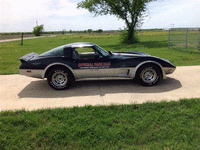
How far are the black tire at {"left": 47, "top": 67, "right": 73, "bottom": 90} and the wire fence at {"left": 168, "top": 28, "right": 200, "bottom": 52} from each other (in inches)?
400

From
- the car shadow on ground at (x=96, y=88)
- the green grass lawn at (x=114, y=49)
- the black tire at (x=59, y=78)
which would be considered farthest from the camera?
the green grass lawn at (x=114, y=49)

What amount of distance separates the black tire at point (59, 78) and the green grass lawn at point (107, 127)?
4.41 ft

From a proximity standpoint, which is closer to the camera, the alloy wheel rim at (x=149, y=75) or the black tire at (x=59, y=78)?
the black tire at (x=59, y=78)

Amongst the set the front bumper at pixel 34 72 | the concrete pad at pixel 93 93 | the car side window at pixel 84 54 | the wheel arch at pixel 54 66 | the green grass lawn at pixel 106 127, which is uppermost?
the car side window at pixel 84 54

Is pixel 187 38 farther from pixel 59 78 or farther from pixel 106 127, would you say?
pixel 106 127

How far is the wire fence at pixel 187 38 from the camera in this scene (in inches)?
476

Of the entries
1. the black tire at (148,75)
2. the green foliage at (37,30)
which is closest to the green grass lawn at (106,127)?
the black tire at (148,75)

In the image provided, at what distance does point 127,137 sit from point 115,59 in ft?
8.70

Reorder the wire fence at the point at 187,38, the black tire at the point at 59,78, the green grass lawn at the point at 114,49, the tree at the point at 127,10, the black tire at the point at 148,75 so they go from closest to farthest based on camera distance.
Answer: the black tire at the point at 59,78, the black tire at the point at 148,75, the green grass lawn at the point at 114,49, the wire fence at the point at 187,38, the tree at the point at 127,10

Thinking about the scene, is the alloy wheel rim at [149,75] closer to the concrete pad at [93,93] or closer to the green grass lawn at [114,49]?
the concrete pad at [93,93]

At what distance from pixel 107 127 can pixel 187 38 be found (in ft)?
37.8

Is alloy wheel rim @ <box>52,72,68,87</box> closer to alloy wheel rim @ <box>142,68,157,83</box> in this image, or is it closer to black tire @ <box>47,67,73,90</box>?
black tire @ <box>47,67,73,90</box>

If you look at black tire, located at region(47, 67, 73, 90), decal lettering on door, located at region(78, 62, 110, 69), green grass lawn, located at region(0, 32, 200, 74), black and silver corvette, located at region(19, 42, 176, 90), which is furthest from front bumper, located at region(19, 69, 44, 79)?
green grass lawn, located at region(0, 32, 200, 74)

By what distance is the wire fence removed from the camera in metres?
12.1
